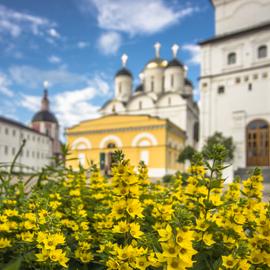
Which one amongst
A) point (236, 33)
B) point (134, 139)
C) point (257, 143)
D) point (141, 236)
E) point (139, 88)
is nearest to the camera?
point (141, 236)

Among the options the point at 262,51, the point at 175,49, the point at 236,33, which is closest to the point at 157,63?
the point at 175,49

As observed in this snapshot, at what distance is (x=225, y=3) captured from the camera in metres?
21.7

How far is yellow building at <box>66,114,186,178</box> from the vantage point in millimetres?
25641

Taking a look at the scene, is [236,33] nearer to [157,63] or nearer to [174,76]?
[174,76]

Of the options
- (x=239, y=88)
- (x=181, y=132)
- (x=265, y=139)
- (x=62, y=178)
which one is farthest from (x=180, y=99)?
(x=62, y=178)

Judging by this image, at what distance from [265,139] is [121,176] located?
20.1 metres

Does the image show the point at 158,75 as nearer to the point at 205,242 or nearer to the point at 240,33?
the point at 240,33

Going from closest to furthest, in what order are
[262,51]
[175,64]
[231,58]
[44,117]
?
[262,51] < [231,58] < [175,64] < [44,117]

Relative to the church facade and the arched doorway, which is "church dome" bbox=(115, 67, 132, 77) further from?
the arched doorway

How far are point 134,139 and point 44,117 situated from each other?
38148 mm

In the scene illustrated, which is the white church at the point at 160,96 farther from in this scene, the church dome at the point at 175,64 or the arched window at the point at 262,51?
the arched window at the point at 262,51

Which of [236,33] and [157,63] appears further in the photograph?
[157,63]

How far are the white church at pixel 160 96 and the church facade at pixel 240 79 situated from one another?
11.5m

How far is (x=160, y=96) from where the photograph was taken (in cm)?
3491
